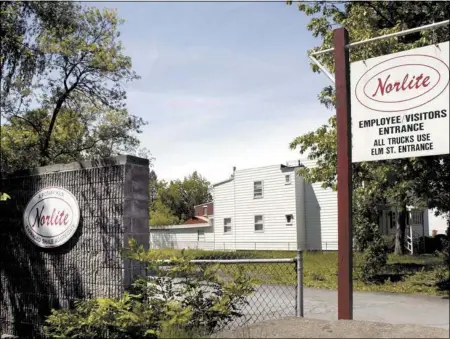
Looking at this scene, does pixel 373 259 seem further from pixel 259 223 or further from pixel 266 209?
pixel 259 223

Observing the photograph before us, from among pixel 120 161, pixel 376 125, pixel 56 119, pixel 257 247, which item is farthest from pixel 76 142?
pixel 376 125

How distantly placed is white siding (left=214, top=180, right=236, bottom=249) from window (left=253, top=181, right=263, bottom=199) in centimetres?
220

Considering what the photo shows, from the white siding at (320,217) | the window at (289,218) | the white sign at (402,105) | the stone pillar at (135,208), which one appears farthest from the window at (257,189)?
the white sign at (402,105)

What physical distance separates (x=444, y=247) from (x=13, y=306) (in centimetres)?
645

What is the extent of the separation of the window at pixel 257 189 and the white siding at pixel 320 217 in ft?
10.2

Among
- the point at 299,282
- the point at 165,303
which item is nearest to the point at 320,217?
the point at 299,282

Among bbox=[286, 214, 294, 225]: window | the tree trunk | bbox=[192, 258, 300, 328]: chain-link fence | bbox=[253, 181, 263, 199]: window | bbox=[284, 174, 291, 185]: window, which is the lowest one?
bbox=[192, 258, 300, 328]: chain-link fence

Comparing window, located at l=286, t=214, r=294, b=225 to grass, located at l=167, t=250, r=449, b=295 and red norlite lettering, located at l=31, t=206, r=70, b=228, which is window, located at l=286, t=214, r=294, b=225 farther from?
red norlite lettering, located at l=31, t=206, r=70, b=228

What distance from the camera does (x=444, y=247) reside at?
4.89 m

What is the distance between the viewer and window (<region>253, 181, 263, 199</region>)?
33875 mm

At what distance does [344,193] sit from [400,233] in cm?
720

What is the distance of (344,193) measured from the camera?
529 cm

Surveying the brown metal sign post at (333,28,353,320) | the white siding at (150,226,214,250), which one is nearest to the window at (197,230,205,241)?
the white siding at (150,226,214,250)

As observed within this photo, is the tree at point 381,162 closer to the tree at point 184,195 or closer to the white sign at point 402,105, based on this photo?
the white sign at point 402,105
